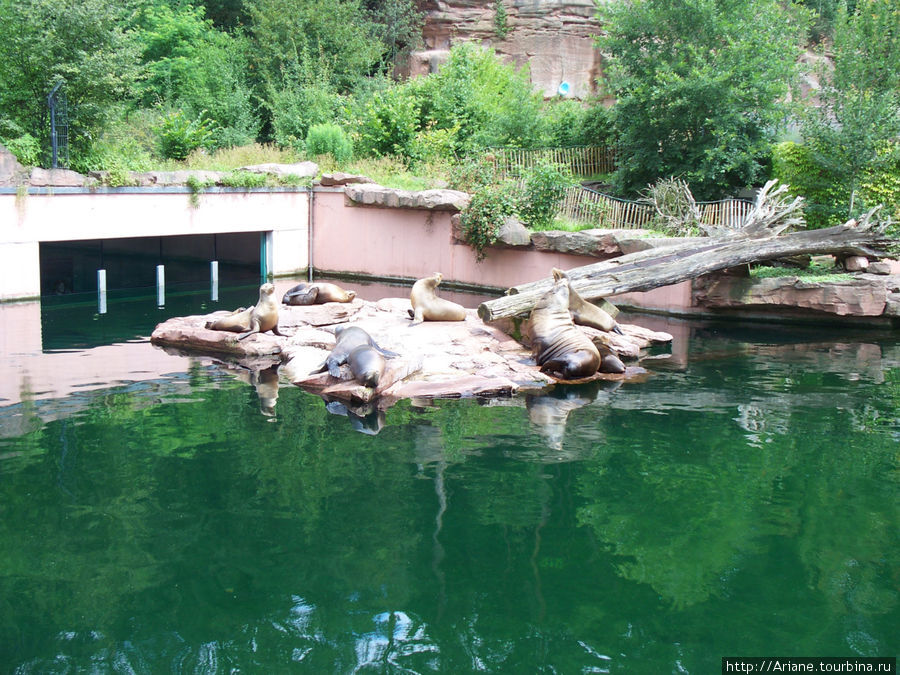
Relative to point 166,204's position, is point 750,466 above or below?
below

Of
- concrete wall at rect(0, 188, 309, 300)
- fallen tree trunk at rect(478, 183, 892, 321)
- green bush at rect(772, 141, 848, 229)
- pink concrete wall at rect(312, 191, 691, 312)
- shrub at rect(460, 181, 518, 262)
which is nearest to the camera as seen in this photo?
fallen tree trunk at rect(478, 183, 892, 321)

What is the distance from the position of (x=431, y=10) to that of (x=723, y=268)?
21.3 metres

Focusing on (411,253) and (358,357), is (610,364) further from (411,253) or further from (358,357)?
(411,253)

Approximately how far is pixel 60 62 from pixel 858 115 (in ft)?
56.2

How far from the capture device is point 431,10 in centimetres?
3228

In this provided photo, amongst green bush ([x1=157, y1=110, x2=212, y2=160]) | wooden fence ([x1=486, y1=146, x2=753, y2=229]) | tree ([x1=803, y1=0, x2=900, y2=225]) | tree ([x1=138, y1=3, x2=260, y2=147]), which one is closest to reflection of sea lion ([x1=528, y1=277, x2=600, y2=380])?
wooden fence ([x1=486, y1=146, x2=753, y2=229])

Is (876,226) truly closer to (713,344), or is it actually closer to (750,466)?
(713,344)

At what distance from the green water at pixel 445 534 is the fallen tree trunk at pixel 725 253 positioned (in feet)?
13.8

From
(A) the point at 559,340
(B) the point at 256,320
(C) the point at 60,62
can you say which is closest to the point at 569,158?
(C) the point at 60,62

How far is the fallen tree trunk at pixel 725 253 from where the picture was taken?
46.4 feet

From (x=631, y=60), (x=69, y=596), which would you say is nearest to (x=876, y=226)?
(x=631, y=60)

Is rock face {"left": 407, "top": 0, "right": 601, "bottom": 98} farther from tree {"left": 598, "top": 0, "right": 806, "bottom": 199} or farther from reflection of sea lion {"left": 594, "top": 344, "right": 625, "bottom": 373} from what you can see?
reflection of sea lion {"left": 594, "top": 344, "right": 625, "bottom": 373}

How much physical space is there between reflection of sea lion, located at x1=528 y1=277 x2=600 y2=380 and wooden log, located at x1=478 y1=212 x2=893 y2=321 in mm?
636

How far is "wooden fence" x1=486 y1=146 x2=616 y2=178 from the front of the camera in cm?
2230
